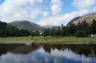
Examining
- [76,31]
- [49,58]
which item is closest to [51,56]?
[49,58]

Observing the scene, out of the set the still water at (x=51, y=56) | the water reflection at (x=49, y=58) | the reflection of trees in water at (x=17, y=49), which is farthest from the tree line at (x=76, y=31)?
the water reflection at (x=49, y=58)

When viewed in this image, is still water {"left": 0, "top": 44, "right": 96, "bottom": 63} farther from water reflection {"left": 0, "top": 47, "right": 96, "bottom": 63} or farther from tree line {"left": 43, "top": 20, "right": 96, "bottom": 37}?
tree line {"left": 43, "top": 20, "right": 96, "bottom": 37}

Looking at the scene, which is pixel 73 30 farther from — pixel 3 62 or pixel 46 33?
pixel 3 62

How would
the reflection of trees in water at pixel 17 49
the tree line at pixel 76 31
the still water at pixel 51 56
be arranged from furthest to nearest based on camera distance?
the tree line at pixel 76 31, the reflection of trees in water at pixel 17 49, the still water at pixel 51 56

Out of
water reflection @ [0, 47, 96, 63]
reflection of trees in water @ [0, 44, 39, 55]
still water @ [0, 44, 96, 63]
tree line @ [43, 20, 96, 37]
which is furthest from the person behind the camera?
tree line @ [43, 20, 96, 37]

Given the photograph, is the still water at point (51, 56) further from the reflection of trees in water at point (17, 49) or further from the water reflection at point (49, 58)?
the reflection of trees in water at point (17, 49)

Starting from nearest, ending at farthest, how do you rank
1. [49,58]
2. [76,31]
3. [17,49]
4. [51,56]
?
[49,58] → [51,56] → [17,49] → [76,31]

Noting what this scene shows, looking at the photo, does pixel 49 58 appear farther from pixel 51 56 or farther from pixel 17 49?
pixel 17 49

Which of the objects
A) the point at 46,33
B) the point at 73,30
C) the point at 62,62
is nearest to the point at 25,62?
the point at 62,62

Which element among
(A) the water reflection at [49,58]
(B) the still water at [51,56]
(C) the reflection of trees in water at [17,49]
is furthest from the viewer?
(C) the reflection of trees in water at [17,49]

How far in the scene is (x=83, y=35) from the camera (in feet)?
473

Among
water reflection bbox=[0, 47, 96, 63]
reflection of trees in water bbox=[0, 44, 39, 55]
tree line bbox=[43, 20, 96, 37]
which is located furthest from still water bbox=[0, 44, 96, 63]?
tree line bbox=[43, 20, 96, 37]

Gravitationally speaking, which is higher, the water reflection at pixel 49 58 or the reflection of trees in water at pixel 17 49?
the water reflection at pixel 49 58

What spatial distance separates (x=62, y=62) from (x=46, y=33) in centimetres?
14339
